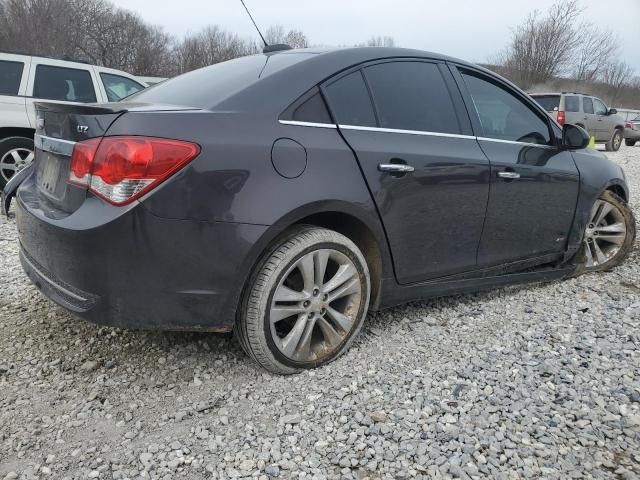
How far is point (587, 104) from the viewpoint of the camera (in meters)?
15.5

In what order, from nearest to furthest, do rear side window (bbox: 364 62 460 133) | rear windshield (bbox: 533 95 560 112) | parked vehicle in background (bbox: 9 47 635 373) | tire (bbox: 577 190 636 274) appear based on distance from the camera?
parked vehicle in background (bbox: 9 47 635 373)
rear side window (bbox: 364 62 460 133)
tire (bbox: 577 190 636 274)
rear windshield (bbox: 533 95 560 112)

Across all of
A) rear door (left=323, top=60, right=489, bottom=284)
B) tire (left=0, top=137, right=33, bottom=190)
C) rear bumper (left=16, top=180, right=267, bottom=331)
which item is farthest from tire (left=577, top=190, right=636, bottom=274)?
tire (left=0, top=137, right=33, bottom=190)

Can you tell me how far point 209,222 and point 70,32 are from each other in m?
54.9

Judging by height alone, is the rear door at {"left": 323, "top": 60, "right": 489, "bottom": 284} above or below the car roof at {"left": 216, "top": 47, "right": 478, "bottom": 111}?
below

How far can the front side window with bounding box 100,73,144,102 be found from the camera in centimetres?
700

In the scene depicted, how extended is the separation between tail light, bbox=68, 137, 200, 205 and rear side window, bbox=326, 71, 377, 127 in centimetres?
77

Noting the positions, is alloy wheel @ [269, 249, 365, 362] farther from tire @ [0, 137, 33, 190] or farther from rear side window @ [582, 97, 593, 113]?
rear side window @ [582, 97, 593, 113]

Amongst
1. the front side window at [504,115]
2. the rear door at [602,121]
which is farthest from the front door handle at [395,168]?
the rear door at [602,121]

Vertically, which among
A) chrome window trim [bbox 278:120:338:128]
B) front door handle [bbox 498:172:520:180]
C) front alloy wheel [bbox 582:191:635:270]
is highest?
chrome window trim [bbox 278:120:338:128]

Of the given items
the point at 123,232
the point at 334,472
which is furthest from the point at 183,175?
the point at 334,472

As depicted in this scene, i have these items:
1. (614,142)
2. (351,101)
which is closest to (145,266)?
(351,101)

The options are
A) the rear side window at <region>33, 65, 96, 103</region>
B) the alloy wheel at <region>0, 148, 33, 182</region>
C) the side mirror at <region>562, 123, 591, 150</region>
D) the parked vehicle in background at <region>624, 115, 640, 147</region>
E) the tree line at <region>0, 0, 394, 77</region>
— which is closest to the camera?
the side mirror at <region>562, 123, 591, 150</region>

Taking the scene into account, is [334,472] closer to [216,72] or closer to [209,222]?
[209,222]

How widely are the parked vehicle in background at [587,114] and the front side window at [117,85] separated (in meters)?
10.7
